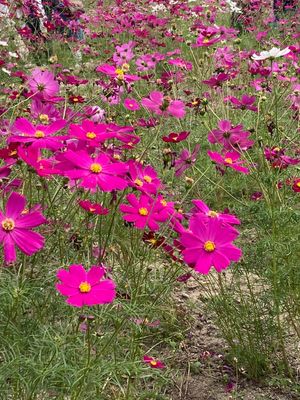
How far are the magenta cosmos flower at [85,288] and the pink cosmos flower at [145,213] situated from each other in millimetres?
160

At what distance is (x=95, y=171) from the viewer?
1244 mm

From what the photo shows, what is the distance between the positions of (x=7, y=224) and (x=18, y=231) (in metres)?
0.02

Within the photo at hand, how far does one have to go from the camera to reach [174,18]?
6.40 metres

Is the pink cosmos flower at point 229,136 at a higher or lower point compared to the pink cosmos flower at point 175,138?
higher

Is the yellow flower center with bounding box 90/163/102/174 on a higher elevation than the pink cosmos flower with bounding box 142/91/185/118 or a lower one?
lower

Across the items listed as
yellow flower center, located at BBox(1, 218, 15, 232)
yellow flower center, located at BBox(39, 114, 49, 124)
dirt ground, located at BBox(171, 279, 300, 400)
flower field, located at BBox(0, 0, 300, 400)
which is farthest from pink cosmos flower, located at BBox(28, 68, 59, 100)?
dirt ground, located at BBox(171, 279, 300, 400)

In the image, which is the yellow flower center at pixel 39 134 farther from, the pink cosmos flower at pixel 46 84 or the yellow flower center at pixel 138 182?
the pink cosmos flower at pixel 46 84

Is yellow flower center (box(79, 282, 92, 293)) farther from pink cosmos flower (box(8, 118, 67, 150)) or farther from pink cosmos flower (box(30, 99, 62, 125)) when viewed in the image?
pink cosmos flower (box(30, 99, 62, 125))

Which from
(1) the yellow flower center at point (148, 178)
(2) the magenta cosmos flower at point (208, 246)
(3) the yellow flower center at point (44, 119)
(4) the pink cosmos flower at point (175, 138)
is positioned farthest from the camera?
(4) the pink cosmos flower at point (175, 138)

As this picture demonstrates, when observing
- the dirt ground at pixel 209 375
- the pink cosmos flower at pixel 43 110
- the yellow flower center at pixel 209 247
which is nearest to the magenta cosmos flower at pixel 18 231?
the yellow flower center at pixel 209 247

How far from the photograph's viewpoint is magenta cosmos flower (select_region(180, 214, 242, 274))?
1220 mm

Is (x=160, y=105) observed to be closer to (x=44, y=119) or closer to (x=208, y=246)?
(x=44, y=119)

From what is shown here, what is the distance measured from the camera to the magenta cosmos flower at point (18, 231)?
1146 mm

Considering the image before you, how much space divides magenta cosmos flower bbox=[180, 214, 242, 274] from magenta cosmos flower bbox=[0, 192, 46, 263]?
29 cm
